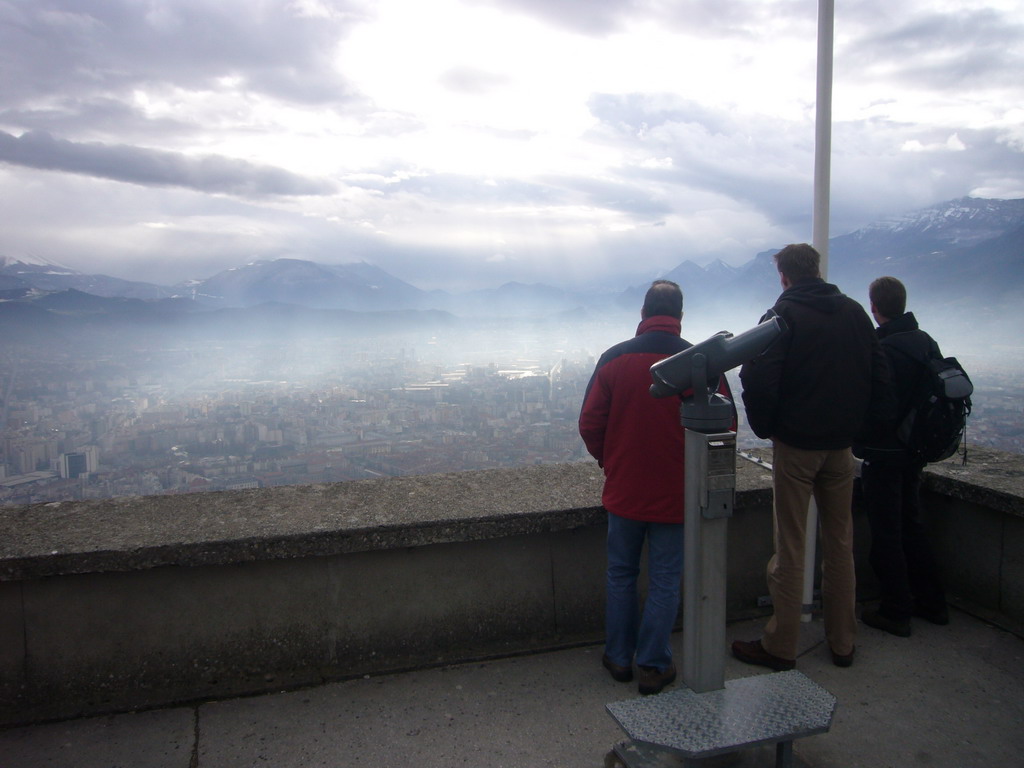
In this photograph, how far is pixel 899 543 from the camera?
3811 mm

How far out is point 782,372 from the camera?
10.8 feet

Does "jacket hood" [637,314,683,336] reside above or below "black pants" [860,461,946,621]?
above

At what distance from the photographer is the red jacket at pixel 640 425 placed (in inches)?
123

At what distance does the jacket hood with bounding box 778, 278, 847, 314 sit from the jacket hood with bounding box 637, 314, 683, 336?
60cm

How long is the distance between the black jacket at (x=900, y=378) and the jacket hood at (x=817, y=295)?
652 millimetres

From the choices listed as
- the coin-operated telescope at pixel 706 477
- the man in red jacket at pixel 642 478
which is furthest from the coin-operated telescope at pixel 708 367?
the man in red jacket at pixel 642 478

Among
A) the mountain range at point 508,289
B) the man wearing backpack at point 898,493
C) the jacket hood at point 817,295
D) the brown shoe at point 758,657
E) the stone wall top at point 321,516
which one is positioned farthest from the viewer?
the mountain range at point 508,289

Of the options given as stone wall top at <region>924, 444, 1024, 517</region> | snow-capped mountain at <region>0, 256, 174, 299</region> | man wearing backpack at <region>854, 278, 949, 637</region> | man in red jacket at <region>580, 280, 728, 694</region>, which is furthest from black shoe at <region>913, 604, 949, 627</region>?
snow-capped mountain at <region>0, 256, 174, 299</region>

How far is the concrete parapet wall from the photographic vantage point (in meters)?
3.07

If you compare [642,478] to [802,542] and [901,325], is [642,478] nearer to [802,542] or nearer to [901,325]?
[802,542]

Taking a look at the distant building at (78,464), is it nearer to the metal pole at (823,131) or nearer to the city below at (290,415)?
the city below at (290,415)

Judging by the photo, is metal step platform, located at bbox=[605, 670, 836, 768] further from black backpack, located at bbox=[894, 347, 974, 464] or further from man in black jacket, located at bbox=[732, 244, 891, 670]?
black backpack, located at bbox=[894, 347, 974, 464]

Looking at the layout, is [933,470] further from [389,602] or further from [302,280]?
[302,280]

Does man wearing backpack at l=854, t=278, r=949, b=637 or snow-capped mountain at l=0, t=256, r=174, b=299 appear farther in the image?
snow-capped mountain at l=0, t=256, r=174, b=299
